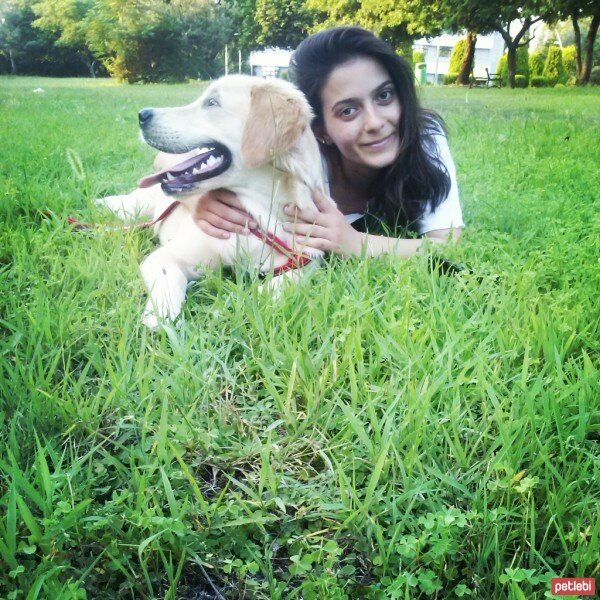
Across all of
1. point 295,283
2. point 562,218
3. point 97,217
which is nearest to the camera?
point 295,283

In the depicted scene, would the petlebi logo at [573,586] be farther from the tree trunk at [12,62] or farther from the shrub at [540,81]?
the shrub at [540,81]

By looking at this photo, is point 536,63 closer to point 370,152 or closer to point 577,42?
point 577,42

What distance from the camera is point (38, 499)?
91cm

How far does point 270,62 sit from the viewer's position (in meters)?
2.26

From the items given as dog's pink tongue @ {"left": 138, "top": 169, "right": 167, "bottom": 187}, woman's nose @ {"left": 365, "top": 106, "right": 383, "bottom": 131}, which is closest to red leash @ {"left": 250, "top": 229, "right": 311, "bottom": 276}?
dog's pink tongue @ {"left": 138, "top": 169, "right": 167, "bottom": 187}

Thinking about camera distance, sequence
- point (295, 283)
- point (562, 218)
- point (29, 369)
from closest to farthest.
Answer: point (29, 369)
point (295, 283)
point (562, 218)

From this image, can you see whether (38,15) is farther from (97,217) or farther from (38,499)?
(38,499)

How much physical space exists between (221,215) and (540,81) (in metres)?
2.60

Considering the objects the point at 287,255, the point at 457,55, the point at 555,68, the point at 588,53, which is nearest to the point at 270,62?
the point at 287,255

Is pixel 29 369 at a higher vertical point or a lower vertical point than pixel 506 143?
lower

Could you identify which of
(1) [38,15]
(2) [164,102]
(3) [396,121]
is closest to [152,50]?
(2) [164,102]

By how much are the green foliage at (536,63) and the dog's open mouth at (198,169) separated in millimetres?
2163

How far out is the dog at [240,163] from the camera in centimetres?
188

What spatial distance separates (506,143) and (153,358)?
3.11 metres
